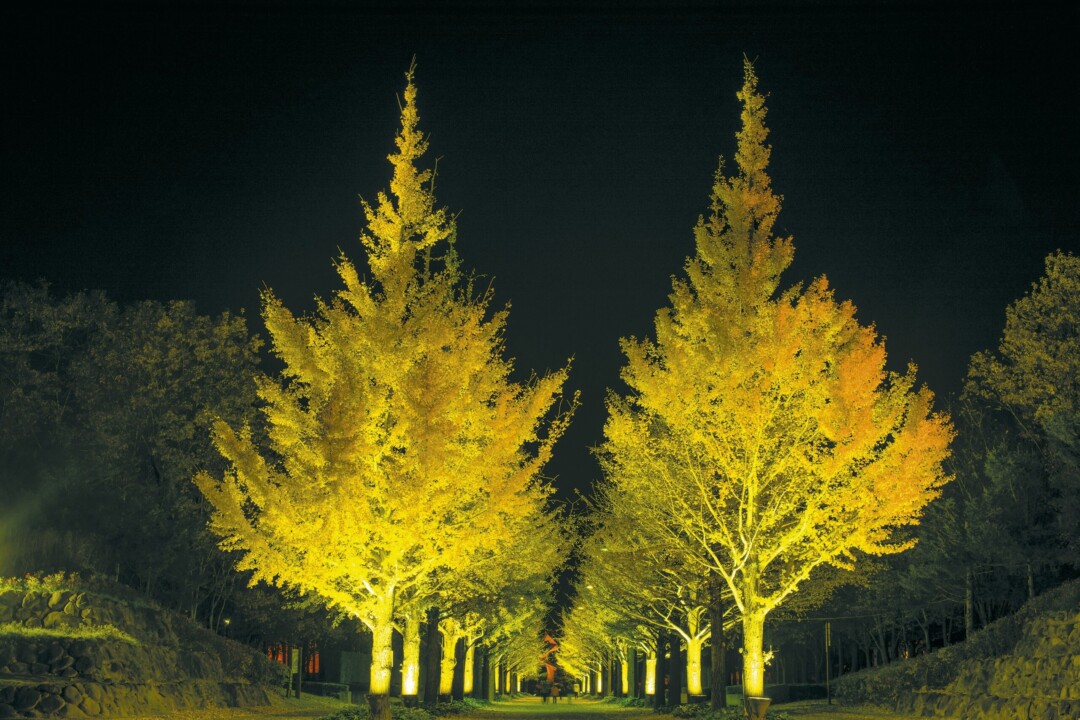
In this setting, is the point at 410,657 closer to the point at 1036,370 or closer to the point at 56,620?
the point at 56,620

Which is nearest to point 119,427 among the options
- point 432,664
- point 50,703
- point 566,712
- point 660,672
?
point 432,664

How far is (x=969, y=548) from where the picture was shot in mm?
32844

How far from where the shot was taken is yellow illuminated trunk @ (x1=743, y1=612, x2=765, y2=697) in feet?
69.2

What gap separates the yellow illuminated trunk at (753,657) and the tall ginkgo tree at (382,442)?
18.4 feet

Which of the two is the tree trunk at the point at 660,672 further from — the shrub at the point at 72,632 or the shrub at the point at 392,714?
the shrub at the point at 72,632

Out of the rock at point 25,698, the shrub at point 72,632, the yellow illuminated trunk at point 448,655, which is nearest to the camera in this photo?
the rock at point 25,698

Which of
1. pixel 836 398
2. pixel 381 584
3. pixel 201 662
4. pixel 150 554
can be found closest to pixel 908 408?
pixel 836 398

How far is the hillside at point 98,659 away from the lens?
19.3 m

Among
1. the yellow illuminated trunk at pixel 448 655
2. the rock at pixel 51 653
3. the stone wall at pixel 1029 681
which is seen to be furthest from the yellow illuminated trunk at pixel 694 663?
the rock at pixel 51 653

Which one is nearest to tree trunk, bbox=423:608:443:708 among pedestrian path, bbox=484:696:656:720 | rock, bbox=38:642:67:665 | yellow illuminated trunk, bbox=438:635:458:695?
pedestrian path, bbox=484:696:656:720

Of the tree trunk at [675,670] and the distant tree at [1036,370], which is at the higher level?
the distant tree at [1036,370]

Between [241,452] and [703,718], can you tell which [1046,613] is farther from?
[241,452]

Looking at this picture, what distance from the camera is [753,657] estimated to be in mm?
21328

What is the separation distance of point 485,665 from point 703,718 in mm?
35117
